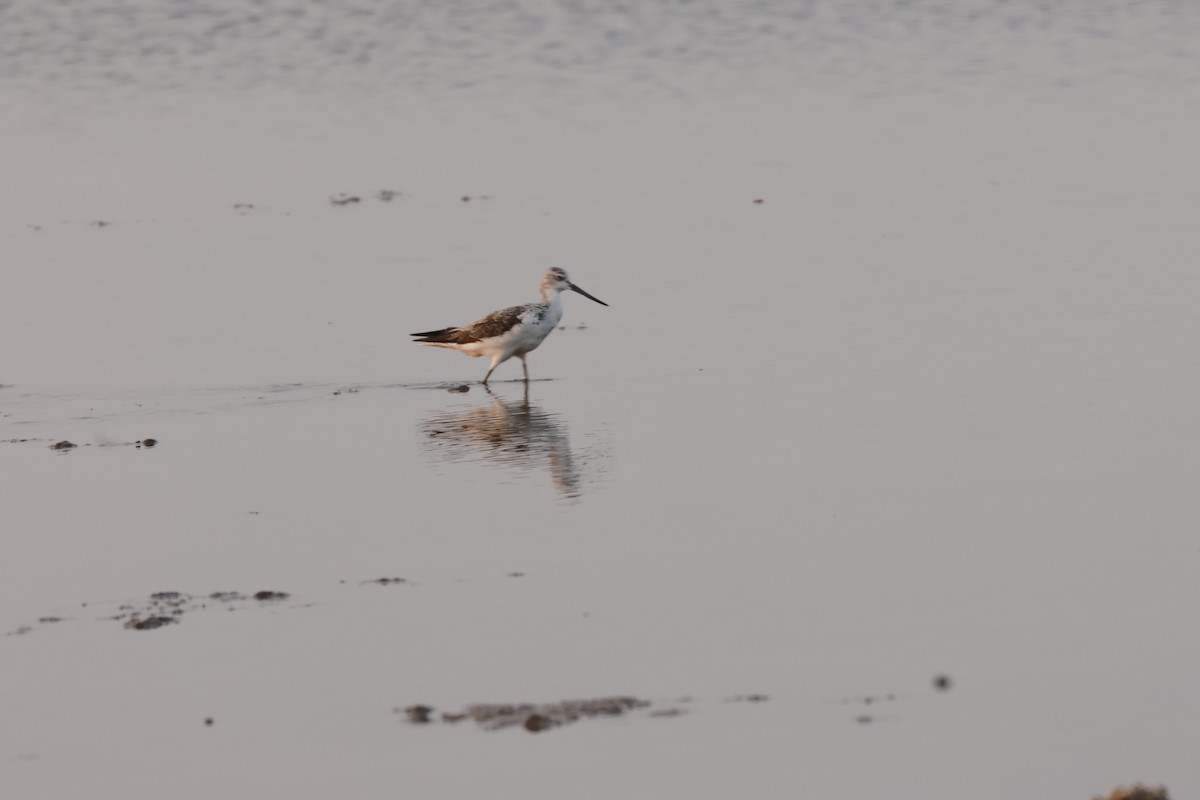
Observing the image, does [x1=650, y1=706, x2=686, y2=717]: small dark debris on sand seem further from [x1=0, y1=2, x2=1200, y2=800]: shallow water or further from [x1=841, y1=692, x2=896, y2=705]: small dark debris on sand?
[x1=841, y1=692, x2=896, y2=705]: small dark debris on sand

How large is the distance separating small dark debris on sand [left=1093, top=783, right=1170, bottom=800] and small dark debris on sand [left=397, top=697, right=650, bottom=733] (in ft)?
6.58

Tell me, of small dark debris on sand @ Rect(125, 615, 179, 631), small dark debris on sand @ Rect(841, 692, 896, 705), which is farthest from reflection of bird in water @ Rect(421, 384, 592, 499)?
small dark debris on sand @ Rect(841, 692, 896, 705)

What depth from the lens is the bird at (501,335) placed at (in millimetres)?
16688

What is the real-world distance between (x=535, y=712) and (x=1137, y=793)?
245 cm

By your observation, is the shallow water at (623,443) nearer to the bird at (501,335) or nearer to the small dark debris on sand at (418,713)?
the small dark debris on sand at (418,713)

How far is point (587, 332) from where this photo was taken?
18.0m

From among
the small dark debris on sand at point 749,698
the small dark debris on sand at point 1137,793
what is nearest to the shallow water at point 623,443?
the small dark debris on sand at point 749,698

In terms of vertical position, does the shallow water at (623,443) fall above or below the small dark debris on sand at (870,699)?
below

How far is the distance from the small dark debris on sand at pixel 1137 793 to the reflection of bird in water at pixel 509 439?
17.0 ft

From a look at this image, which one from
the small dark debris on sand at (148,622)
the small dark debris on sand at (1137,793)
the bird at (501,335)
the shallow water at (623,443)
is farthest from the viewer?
the bird at (501,335)

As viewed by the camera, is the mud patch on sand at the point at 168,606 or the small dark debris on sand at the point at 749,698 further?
the mud patch on sand at the point at 168,606

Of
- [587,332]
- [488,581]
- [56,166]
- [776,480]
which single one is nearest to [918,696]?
[488,581]

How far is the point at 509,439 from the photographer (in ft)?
46.5

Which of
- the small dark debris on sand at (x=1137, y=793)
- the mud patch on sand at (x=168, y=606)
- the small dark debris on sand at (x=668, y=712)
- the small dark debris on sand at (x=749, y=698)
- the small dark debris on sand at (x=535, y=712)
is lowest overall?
the mud patch on sand at (x=168, y=606)
